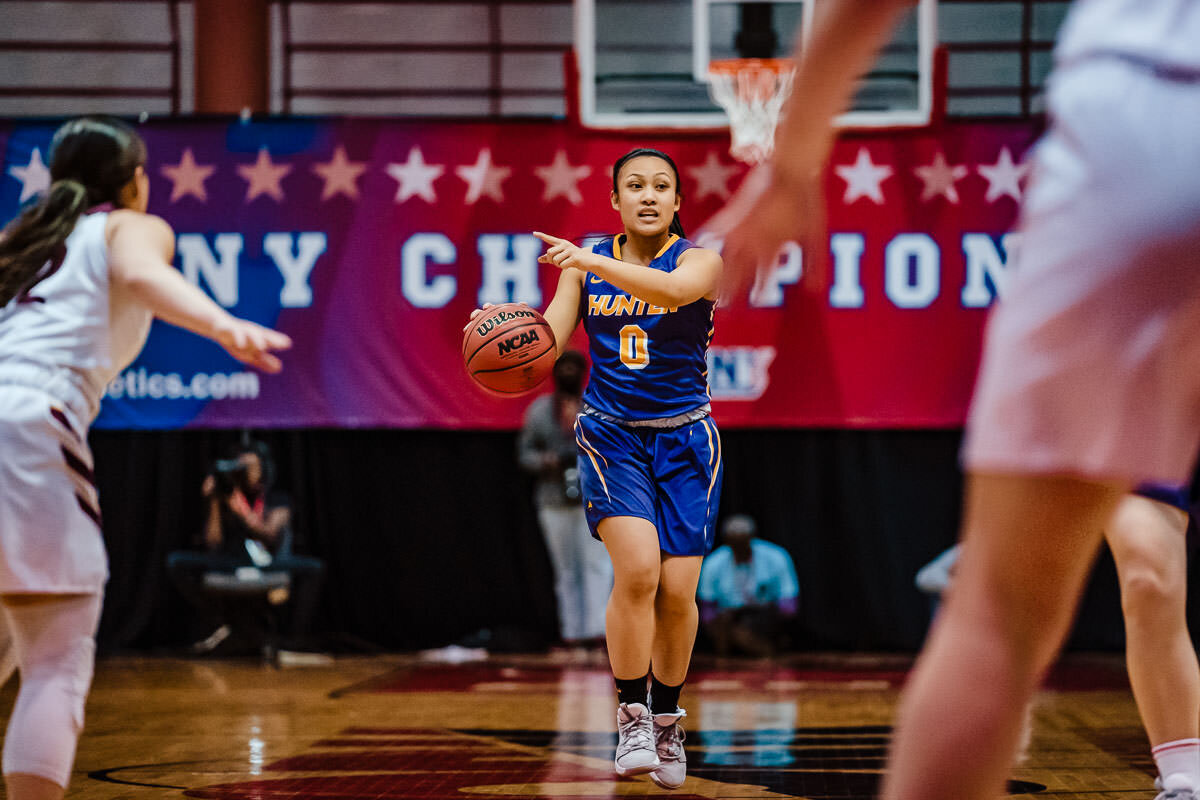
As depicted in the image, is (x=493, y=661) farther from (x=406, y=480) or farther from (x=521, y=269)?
(x=521, y=269)

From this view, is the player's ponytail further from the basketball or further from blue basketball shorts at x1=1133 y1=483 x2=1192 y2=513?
blue basketball shorts at x1=1133 y1=483 x2=1192 y2=513

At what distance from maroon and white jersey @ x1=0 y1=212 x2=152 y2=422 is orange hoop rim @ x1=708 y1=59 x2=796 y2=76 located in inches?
237

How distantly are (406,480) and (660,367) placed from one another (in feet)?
19.1

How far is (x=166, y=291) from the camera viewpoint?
2482mm

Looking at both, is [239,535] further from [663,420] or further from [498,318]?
[663,420]

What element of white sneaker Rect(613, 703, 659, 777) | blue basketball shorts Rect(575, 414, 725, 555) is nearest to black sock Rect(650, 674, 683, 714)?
white sneaker Rect(613, 703, 659, 777)

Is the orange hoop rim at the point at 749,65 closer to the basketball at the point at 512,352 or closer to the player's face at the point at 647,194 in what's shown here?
the player's face at the point at 647,194

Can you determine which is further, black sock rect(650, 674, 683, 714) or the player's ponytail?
black sock rect(650, 674, 683, 714)

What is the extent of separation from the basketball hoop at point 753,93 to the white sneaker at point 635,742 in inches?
203

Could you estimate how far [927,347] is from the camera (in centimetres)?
870

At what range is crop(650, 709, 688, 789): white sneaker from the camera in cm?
369

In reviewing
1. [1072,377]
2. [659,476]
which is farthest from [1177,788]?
[1072,377]

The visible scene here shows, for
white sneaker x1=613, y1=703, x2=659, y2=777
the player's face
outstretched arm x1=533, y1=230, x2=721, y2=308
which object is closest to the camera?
outstretched arm x1=533, y1=230, x2=721, y2=308

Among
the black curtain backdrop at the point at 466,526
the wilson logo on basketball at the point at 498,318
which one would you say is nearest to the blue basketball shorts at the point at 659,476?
the wilson logo on basketball at the point at 498,318
